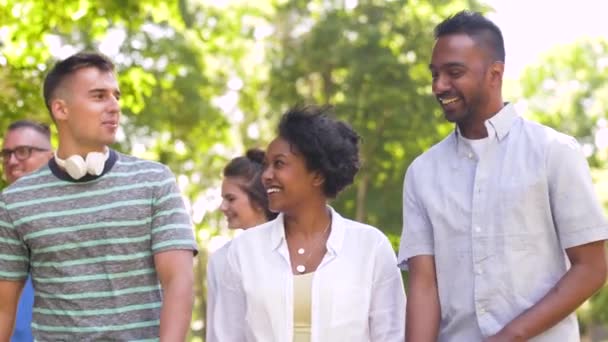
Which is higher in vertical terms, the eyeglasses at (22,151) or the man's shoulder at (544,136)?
the eyeglasses at (22,151)

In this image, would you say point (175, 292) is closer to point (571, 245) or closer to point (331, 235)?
point (331, 235)

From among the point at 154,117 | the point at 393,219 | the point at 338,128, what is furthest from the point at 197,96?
the point at 338,128

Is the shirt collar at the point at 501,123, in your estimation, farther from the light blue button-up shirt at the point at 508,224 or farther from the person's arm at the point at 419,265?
the person's arm at the point at 419,265

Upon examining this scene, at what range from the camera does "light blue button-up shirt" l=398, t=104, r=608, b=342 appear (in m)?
5.69

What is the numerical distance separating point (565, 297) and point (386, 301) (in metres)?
1.08

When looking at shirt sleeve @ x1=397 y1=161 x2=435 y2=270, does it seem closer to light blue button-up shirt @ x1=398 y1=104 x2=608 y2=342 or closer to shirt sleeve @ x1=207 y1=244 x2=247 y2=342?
light blue button-up shirt @ x1=398 y1=104 x2=608 y2=342

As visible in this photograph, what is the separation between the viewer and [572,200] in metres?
5.66

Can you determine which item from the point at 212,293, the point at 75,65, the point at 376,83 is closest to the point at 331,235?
the point at 212,293


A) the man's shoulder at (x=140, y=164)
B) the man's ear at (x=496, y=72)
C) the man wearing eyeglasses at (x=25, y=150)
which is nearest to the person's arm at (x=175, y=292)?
the man's shoulder at (x=140, y=164)

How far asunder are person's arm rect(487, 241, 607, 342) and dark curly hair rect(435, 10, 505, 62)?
928 mm

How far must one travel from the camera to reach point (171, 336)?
587cm

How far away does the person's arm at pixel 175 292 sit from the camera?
5.89 metres

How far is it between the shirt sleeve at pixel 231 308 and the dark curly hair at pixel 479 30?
149cm

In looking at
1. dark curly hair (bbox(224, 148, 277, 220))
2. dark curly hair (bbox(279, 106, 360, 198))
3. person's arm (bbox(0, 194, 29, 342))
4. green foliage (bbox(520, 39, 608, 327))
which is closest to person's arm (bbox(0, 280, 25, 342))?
person's arm (bbox(0, 194, 29, 342))
